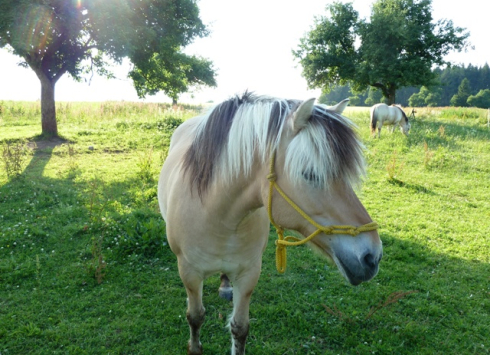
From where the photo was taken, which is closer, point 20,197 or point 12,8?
point 20,197

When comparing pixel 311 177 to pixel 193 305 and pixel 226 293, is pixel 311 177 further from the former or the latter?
pixel 226 293

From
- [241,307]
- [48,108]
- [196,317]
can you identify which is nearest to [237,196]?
[241,307]

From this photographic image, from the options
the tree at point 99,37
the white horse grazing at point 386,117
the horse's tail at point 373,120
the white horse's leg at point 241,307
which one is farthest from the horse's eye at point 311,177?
the horse's tail at point 373,120

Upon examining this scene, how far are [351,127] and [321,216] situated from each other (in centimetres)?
51

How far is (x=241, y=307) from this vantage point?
93.9 inches

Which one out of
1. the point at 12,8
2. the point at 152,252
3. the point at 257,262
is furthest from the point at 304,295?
the point at 12,8

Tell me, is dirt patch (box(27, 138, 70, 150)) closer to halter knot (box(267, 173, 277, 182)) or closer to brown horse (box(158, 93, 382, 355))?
brown horse (box(158, 93, 382, 355))

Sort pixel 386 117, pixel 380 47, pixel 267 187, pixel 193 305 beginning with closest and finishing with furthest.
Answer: pixel 267 187
pixel 193 305
pixel 386 117
pixel 380 47

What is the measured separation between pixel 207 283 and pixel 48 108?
36.0ft

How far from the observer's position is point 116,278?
12.0 ft

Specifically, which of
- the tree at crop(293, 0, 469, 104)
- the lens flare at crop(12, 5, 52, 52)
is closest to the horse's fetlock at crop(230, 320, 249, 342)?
the lens flare at crop(12, 5, 52, 52)

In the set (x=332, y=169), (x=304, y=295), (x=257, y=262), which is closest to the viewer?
(x=332, y=169)

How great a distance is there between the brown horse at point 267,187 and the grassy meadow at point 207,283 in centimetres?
107

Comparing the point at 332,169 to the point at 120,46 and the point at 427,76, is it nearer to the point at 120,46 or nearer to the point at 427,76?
the point at 120,46
